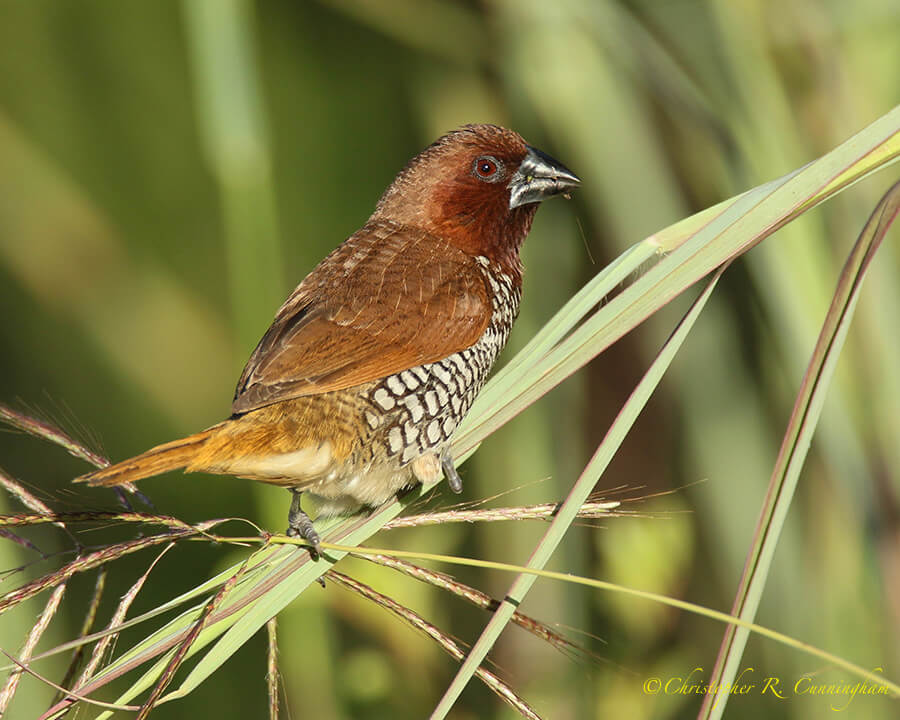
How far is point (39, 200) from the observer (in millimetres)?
3627

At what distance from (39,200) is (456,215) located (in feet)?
6.53

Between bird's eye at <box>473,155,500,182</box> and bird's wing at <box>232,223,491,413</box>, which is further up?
bird's eye at <box>473,155,500,182</box>

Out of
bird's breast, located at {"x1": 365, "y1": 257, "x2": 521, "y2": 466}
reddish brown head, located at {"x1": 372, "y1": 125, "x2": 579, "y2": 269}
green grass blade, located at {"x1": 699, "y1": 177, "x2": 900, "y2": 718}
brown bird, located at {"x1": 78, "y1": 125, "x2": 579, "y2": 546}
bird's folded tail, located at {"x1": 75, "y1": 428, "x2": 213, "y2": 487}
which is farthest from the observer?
reddish brown head, located at {"x1": 372, "y1": 125, "x2": 579, "y2": 269}

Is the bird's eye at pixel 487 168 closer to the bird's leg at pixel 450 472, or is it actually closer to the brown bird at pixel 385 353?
the brown bird at pixel 385 353

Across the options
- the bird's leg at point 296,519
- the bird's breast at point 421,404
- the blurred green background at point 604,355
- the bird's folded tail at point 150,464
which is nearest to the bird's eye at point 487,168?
the blurred green background at point 604,355

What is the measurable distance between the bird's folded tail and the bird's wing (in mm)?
218

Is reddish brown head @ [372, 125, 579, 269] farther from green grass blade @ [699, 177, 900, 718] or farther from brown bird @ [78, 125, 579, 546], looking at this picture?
green grass blade @ [699, 177, 900, 718]

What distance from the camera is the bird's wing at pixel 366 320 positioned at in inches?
73.7

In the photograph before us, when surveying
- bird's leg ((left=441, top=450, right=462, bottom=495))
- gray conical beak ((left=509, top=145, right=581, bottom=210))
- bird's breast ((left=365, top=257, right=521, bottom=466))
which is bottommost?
bird's leg ((left=441, top=450, right=462, bottom=495))

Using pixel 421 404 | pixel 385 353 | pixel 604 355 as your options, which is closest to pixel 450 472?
pixel 421 404

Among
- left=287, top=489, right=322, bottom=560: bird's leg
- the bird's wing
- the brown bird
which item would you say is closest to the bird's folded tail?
the brown bird

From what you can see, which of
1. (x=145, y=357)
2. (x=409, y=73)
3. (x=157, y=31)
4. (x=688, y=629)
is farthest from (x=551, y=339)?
(x=157, y=31)

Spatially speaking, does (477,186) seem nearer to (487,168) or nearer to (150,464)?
(487,168)

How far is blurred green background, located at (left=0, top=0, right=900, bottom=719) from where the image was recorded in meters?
2.00
